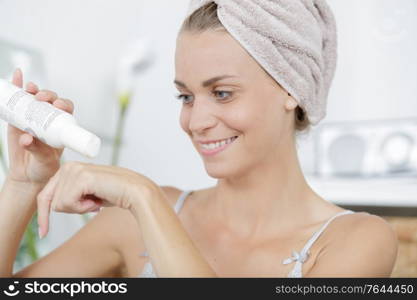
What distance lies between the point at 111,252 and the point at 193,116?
417 mm

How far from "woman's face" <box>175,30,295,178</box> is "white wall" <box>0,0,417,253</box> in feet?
3.45

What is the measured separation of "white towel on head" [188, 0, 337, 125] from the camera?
109cm

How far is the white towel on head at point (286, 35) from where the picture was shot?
109 centimetres

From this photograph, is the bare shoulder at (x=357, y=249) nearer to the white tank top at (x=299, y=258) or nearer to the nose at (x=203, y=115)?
the white tank top at (x=299, y=258)

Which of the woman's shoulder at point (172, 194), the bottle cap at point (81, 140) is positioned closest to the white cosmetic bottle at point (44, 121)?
the bottle cap at point (81, 140)

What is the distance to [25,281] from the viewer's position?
115 centimetres

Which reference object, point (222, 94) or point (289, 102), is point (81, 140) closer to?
point (222, 94)

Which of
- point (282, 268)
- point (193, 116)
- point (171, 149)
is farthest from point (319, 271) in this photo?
point (171, 149)

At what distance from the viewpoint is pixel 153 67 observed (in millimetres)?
2355

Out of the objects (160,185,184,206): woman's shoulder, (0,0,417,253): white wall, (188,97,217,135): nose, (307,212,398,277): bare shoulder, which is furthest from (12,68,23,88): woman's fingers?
(0,0,417,253): white wall

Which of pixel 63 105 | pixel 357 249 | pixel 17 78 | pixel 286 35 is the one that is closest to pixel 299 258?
pixel 357 249

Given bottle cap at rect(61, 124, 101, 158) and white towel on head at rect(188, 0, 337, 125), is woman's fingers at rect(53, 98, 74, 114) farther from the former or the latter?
white towel on head at rect(188, 0, 337, 125)

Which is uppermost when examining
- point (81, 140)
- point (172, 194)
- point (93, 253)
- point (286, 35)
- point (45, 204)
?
point (286, 35)

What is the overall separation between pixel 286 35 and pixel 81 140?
461mm
